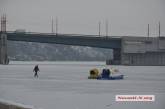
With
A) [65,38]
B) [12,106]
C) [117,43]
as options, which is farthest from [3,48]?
[12,106]

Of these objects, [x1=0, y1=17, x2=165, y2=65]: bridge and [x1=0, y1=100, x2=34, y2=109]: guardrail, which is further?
Result: [x1=0, y1=17, x2=165, y2=65]: bridge

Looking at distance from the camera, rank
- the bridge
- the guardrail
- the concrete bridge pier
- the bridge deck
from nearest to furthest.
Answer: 1. the guardrail
2. the concrete bridge pier
3. the bridge deck
4. the bridge

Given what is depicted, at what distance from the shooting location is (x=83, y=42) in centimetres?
11956

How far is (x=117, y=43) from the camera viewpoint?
124750 millimetres

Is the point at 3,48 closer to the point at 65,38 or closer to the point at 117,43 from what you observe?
the point at 65,38

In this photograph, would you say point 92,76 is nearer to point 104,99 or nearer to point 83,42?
point 104,99

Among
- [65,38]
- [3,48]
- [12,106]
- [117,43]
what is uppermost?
[65,38]

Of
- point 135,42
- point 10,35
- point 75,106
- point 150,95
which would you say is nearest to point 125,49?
point 135,42

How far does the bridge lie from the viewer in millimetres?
117938

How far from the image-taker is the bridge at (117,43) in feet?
387

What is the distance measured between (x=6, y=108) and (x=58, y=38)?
10405cm

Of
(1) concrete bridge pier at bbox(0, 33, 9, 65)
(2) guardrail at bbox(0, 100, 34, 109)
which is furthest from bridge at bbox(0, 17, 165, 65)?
(2) guardrail at bbox(0, 100, 34, 109)

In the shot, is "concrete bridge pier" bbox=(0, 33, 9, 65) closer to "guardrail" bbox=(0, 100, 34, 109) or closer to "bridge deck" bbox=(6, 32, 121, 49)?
"bridge deck" bbox=(6, 32, 121, 49)

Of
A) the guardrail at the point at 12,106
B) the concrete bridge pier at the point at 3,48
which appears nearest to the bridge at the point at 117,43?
the concrete bridge pier at the point at 3,48
